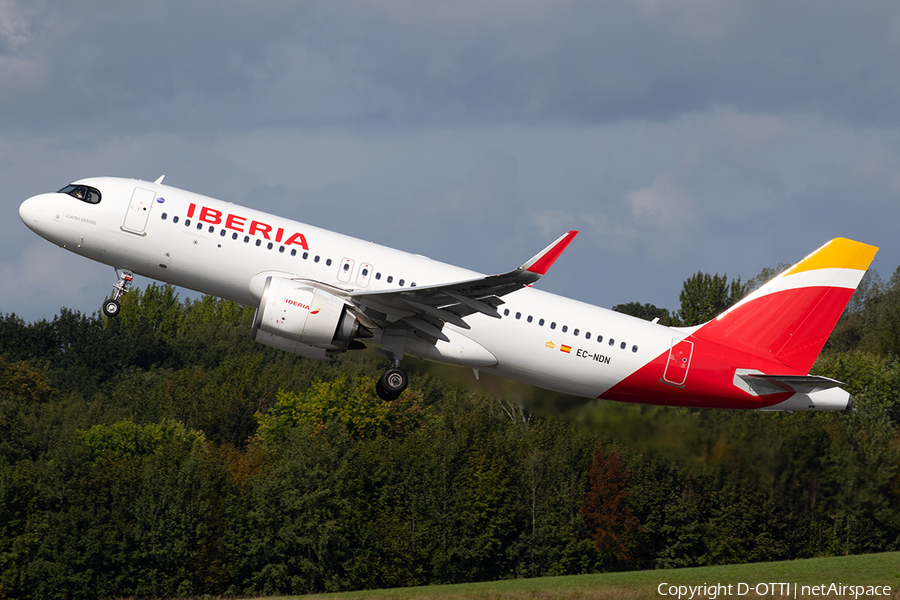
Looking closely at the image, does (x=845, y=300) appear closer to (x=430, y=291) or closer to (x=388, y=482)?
(x=430, y=291)

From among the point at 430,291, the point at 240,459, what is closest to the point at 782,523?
the point at 430,291

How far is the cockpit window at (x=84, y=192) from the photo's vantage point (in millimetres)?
31578

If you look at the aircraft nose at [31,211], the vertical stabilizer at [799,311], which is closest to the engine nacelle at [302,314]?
the aircraft nose at [31,211]

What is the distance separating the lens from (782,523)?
155ft

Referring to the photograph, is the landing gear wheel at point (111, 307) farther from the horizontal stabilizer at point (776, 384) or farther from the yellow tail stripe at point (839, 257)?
the yellow tail stripe at point (839, 257)

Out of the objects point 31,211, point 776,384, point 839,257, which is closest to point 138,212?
point 31,211

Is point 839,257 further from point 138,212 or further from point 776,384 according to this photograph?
point 138,212

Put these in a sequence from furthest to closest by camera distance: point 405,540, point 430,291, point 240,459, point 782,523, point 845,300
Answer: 1. point 240,459
2. point 405,540
3. point 782,523
4. point 845,300
5. point 430,291

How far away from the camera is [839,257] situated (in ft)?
112

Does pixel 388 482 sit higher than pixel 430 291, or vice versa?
pixel 430 291

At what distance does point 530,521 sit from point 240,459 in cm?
2736

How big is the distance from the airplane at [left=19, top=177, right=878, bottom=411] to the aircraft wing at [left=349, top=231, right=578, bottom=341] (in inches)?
2.5

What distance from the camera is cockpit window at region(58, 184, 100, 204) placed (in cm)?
3158

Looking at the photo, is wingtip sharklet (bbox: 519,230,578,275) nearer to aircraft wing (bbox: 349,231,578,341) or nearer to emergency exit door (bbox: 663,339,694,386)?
aircraft wing (bbox: 349,231,578,341)
